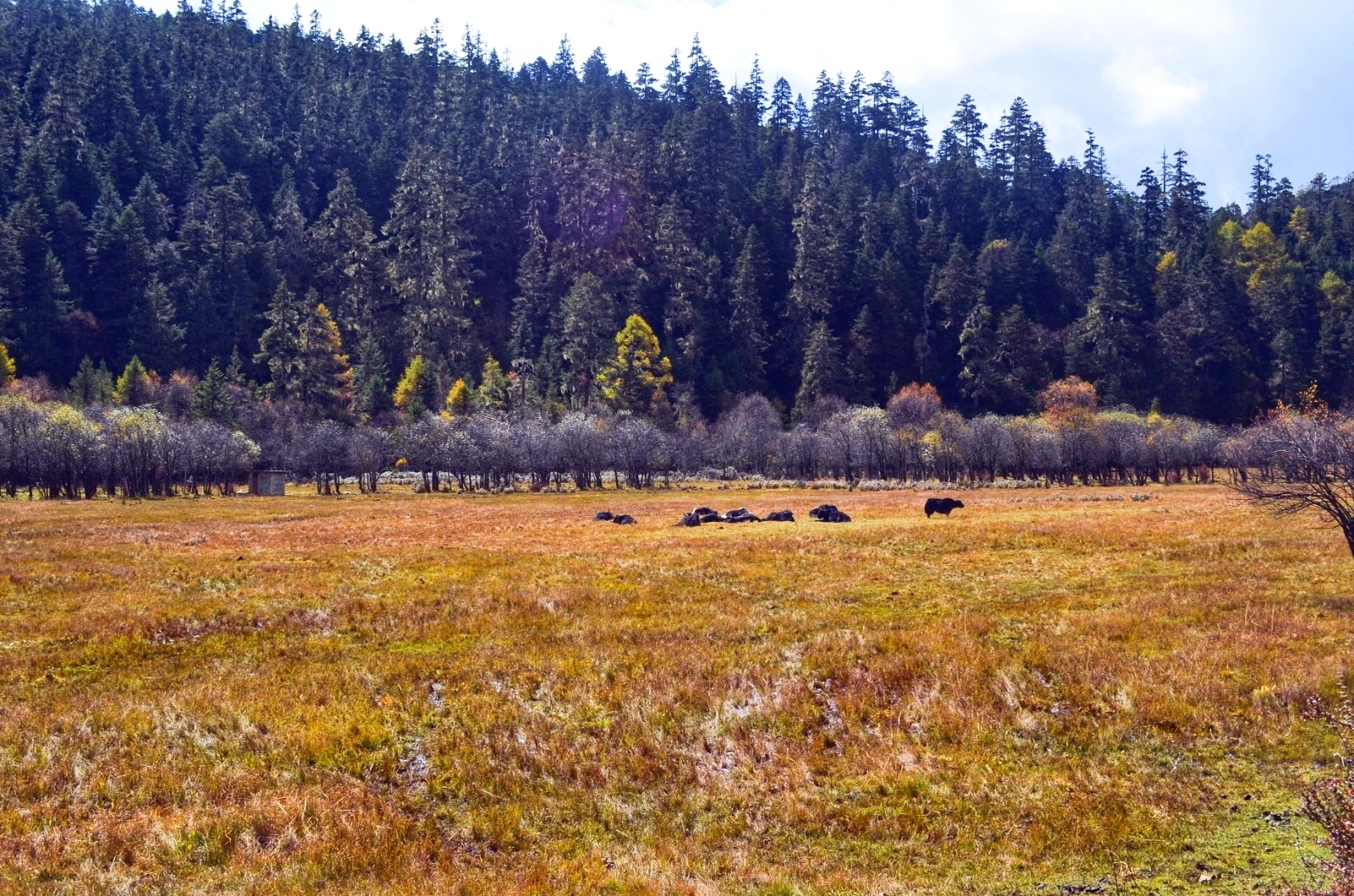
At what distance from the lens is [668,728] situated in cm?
1432

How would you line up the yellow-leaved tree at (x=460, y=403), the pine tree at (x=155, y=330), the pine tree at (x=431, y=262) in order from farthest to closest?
the pine tree at (x=431, y=262) < the pine tree at (x=155, y=330) < the yellow-leaved tree at (x=460, y=403)

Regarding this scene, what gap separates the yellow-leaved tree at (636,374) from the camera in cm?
13212

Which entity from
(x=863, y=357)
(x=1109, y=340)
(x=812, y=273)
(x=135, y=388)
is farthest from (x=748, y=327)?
(x=135, y=388)

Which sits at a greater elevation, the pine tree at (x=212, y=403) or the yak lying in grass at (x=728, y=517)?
the pine tree at (x=212, y=403)

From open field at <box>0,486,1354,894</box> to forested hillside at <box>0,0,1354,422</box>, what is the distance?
108734 millimetres

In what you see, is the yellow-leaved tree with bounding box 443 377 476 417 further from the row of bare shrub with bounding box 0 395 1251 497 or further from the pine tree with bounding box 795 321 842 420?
the pine tree with bounding box 795 321 842 420

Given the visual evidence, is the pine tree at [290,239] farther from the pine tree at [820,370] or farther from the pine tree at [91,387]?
the pine tree at [820,370]

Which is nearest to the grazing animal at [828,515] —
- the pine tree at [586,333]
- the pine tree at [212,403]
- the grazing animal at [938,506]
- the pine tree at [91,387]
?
the grazing animal at [938,506]

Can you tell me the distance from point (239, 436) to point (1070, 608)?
328ft

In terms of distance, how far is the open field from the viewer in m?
10.0

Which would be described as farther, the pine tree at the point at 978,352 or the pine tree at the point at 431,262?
the pine tree at the point at 431,262

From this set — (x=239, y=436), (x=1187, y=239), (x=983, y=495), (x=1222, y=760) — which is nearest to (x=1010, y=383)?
(x=1187, y=239)

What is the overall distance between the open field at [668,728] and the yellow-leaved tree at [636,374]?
339ft

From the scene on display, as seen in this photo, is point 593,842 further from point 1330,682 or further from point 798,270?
point 798,270
